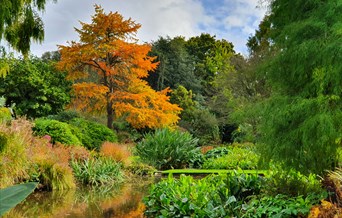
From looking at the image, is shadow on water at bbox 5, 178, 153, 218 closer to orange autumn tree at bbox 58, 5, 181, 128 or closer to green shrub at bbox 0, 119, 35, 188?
green shrub at bbox 0, 119, 35, 188

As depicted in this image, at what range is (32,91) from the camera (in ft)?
66.8

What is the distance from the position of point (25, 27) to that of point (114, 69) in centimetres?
952

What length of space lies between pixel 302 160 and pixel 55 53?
32.5m

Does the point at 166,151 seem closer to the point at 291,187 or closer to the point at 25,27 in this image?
the point at 25,27

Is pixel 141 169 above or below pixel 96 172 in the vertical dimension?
Answer: below

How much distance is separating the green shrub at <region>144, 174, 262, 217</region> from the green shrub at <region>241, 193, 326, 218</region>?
9.0 inches

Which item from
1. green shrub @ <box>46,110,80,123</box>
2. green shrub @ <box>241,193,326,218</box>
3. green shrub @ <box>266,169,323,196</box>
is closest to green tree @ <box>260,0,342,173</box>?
green shrub @ <box>266,169,323,196</box>

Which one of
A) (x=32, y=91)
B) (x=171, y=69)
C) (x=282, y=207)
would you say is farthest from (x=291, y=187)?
Result: (x=171, y=69)

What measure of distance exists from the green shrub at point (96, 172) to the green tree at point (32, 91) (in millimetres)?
10197

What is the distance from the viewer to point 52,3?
1003 cm

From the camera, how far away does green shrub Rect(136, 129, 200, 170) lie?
41.1 feet

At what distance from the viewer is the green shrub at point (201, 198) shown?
489cm

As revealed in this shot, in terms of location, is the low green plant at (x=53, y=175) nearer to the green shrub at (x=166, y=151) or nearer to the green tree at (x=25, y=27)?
the green tree at (x=25, y=27)

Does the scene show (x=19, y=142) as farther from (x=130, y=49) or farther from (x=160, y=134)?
(x=130, y=49)
